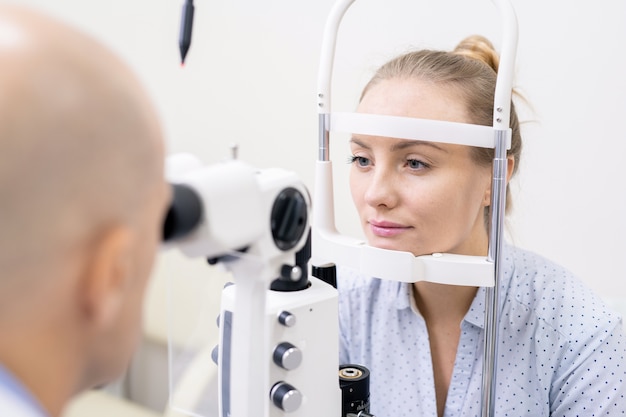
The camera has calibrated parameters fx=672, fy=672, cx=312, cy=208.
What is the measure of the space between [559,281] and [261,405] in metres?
0.72

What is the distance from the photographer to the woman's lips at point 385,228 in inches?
44.8

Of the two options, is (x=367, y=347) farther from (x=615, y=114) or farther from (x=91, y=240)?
(x=91, y=240)

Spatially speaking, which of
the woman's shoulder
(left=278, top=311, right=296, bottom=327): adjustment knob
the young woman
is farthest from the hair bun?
(left=278, top=311, right=296, bottom=327): adjustment knob

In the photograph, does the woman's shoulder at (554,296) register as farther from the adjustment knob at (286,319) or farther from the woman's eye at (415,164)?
the adjustment knob at (286,319)

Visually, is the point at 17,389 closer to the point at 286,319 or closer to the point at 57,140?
the point at 57,140

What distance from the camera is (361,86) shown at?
1.93m

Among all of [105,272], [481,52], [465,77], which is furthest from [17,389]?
[481,52]

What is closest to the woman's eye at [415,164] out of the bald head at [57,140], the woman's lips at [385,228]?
the woman's lips at [385,228]

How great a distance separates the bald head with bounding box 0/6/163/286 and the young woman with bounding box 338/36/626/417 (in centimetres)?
71

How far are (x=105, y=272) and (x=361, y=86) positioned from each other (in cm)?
155

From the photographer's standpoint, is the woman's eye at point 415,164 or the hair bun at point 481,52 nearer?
the woman's eye at point 415,164

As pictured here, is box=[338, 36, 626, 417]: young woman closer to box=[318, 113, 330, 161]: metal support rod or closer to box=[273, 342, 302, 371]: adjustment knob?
box=[318, 113, 330, 161]: metal support rod

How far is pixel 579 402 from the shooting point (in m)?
1.16

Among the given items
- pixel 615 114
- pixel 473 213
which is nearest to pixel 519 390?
pixel 473 213
